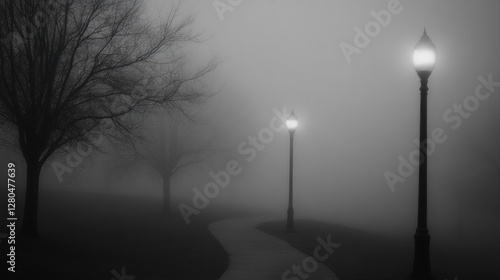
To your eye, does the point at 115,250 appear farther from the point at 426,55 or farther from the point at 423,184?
the point at 426,55

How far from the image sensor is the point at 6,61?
14.4 meters

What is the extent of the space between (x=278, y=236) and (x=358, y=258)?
6.40 meters

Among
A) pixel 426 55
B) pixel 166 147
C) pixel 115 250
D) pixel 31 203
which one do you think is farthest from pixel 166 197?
pixel 426 55

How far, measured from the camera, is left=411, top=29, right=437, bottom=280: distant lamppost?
9.43 m

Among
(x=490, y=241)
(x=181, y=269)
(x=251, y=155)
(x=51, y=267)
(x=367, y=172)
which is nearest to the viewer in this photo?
(x=51, y=267)

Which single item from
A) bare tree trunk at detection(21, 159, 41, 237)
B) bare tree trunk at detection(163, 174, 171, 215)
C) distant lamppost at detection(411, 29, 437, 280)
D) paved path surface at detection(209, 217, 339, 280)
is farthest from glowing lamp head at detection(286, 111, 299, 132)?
distant lamppost at detection(411, 29, 437, 280)

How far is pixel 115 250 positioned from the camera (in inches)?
641

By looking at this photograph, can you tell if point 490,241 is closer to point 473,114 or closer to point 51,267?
point 473,114

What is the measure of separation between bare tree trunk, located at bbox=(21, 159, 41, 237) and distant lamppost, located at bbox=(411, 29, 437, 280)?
38.3ft

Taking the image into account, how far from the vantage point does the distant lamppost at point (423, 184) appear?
30.9 ft

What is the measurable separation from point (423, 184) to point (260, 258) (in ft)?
23.2

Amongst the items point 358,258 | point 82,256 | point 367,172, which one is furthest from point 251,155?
point 367,172

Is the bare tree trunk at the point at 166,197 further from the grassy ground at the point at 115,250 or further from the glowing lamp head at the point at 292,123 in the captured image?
the glowing lamp head at the point at 292,123

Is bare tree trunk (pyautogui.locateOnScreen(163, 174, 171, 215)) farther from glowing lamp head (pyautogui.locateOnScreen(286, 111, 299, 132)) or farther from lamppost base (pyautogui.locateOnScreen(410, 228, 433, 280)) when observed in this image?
lamppost base (pyautogui.locateOnScreen(410, 228, 433, 280))
